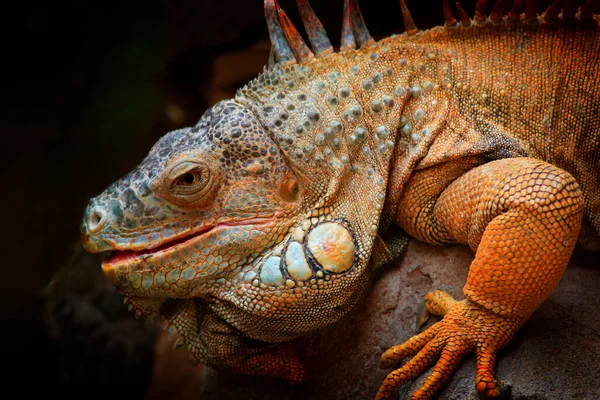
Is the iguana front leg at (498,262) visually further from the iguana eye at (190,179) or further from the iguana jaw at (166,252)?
the iguana eye at (190,179)

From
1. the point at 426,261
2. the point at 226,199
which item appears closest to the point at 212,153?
the point at 226,199

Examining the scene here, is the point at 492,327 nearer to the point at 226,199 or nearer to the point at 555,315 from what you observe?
the point at 555,315

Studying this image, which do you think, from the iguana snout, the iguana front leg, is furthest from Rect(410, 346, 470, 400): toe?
the iguana snout

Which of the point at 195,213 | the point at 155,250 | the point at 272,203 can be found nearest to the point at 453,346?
the point at 272,203

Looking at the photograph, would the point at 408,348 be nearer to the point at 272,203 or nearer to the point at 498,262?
the point at 498,262

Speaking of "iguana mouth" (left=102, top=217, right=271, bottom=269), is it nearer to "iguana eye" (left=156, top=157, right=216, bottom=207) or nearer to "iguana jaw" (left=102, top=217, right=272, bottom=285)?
"iguana jaw" (left=102, top=217, right=272, bottom=285)

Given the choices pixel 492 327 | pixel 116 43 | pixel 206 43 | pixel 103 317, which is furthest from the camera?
pixel 103 317

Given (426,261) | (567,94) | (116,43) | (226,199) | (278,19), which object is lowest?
(426,261)

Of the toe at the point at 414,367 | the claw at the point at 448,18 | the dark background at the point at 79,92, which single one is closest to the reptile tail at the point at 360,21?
the claw at the point at 448,18
